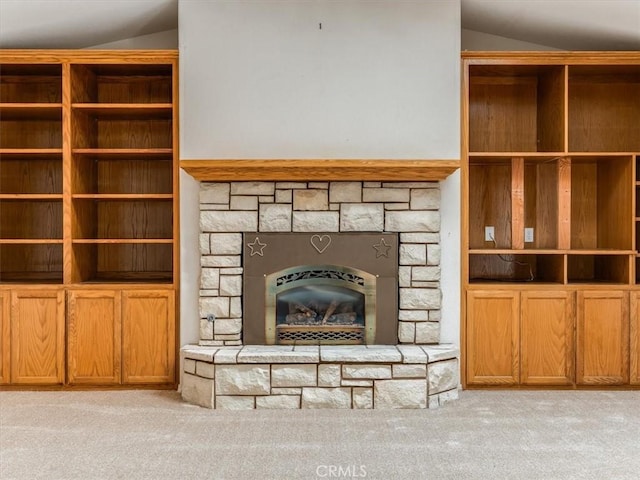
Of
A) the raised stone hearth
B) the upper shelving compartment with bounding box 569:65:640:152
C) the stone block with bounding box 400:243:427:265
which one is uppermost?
the upper shelving compartment with bounding box 569:65:640:152

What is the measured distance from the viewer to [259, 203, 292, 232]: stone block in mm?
3303

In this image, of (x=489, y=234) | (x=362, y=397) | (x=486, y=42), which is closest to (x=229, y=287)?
(x=362, y=397)

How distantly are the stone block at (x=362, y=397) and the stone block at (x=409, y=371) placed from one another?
0.65 ft

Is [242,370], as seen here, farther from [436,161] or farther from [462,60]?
[462,60]

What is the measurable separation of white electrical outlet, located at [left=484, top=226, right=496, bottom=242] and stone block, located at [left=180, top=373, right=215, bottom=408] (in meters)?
2.35

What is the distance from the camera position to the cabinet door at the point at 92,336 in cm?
342

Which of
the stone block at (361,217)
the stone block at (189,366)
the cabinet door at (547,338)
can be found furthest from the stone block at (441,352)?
the stone block at (189,366)

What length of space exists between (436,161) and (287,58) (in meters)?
1.24

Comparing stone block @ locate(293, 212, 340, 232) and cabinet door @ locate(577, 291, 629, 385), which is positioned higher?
stone block @ locate(293, 212, 340, 232)

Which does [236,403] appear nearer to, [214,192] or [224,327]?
[224,327]

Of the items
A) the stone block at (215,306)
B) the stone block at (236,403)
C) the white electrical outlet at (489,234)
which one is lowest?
the stone block at (236,403)

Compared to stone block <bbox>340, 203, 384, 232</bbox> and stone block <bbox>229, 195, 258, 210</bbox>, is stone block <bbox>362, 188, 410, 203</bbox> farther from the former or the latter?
stone block <bbox>229, 195, 258, 210</bbox>

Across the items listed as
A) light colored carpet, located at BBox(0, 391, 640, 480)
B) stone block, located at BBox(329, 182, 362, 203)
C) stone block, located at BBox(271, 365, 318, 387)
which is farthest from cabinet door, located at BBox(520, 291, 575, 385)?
stone block, located at BBox(271, 365, 318, 387)

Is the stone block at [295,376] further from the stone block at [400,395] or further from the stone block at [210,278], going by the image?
the stone block at [210,278]
